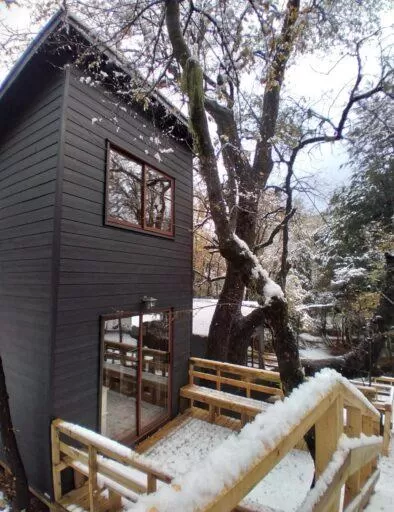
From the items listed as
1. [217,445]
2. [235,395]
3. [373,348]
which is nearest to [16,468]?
[217,445]

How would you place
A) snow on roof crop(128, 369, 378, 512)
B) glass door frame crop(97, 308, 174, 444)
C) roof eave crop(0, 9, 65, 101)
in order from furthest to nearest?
glass door frame crop(97, 308, 174, 444) → roof eave crop(0, 9, 65, 101) → snow on roof crop(128, 369, 378, 512)

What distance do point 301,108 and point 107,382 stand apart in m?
5.94

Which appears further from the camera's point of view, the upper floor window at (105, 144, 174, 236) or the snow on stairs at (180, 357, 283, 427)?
the snow on stairs at (180, 357, 283, 427)

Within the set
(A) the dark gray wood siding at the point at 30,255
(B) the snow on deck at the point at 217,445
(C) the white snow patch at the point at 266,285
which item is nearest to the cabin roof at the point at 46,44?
(A) the dark gray wood siding at the point at 30,255

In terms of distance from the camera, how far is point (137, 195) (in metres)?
5.15

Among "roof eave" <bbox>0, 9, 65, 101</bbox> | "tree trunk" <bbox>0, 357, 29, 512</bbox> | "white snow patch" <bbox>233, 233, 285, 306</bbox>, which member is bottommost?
"tree trunk" <bbox>0, 357, 29, 512</bbox>

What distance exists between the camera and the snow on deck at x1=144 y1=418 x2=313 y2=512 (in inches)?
145

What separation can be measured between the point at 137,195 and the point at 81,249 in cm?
159

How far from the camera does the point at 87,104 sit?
4258mm

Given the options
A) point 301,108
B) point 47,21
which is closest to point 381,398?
point 301,108

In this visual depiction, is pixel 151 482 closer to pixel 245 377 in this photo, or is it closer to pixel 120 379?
pixel 120 379

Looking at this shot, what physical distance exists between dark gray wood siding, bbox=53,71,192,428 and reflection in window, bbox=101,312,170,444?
26cm

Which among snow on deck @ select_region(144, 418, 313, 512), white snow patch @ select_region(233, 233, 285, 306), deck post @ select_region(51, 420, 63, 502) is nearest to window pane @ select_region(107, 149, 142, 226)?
white snow patch @ select_region(233, 233, 285, 306)

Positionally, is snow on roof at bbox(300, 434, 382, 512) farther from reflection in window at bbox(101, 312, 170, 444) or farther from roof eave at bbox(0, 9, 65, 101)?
roof eave at bbox(0, 9, 65, 101)
